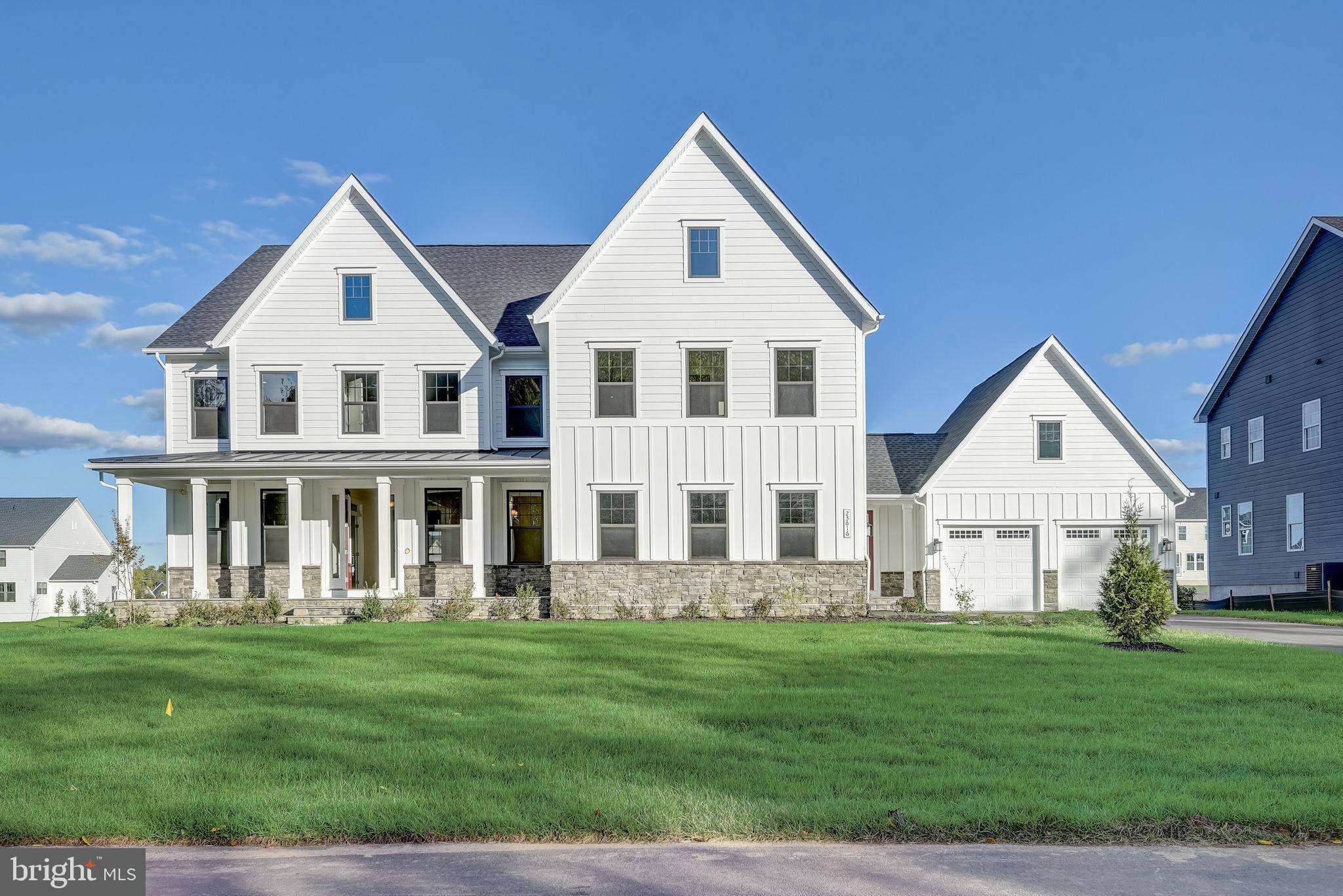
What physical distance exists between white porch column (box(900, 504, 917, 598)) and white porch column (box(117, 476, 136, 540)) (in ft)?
59.5

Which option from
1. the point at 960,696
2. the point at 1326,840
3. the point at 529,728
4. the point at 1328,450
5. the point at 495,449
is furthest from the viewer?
the point at 1328,450

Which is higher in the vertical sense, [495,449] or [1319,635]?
[495,449]

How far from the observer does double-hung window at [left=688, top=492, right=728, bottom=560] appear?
68.9ft

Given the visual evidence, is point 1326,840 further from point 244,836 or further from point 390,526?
point 390,526

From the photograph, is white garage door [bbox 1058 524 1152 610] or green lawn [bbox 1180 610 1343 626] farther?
white garage door [bbox 1058 524 1152 610]

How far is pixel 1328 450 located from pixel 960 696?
23.8m

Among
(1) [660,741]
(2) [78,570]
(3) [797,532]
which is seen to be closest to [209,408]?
(3) [797,532]

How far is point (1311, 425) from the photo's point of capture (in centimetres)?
2945

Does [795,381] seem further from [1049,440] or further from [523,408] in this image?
[1049,440]

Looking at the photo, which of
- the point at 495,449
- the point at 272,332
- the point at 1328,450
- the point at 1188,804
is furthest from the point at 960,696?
the point at 1328,450

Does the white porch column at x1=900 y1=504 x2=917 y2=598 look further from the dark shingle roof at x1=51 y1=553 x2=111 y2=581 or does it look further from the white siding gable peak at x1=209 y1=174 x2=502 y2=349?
the dark shingle roof at x1=51 y1=553 x2=111 y2=581

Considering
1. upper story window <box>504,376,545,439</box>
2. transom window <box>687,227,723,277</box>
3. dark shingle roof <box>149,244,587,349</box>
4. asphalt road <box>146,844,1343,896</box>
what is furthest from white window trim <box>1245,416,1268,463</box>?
asphalt road <box>146,844,1343,896</box>

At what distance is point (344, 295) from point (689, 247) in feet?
26.3

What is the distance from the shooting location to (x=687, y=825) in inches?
250
